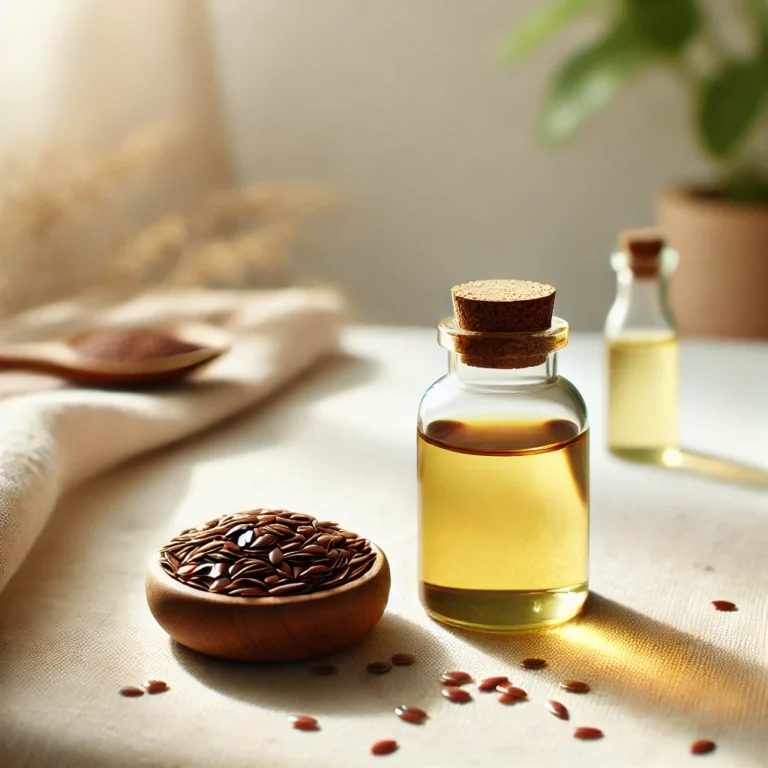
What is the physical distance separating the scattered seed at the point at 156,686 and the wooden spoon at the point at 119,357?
57 centimetres

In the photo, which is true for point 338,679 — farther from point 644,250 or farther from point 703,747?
point 644,250

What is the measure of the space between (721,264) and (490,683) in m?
1.70

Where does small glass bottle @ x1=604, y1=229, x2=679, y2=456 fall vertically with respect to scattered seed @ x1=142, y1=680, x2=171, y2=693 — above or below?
above

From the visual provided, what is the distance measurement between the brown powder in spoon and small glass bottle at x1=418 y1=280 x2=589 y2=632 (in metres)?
0.55

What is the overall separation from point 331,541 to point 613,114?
2.05 metres

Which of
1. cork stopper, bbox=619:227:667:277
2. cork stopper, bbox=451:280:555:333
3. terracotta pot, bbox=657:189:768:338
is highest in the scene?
cork stopper, bbox=451:280:555:333

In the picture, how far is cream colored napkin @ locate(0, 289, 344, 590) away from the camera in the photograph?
31.8 inches

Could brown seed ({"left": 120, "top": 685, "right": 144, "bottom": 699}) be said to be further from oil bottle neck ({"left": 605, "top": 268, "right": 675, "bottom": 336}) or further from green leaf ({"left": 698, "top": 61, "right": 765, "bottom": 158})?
green leaf ({"left": 698, "top": 61, "right": 765, "bottom": 158})

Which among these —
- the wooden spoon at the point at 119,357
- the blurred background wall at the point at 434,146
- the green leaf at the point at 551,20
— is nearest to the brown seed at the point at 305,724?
the wooden spoon at the point at 119,357

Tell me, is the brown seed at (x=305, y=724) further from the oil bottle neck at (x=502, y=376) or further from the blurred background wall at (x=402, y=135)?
the blurred background wall at (x=402, y=135)

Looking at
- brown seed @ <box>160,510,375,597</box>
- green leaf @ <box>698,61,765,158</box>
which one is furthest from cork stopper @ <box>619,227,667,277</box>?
green leaf @ <box>698,61,765,158</box>

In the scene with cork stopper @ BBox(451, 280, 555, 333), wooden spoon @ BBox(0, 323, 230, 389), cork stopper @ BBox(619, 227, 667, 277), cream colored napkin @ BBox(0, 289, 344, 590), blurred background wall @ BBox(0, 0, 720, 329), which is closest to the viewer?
cork stopper @ BBox(451, 280, 555, 333)

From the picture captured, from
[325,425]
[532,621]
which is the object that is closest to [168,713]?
[532,621]

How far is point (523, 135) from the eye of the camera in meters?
2.60
